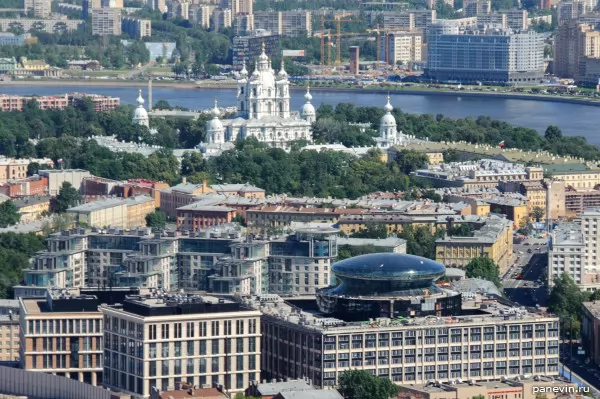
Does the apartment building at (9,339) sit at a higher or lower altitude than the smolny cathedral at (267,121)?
lower

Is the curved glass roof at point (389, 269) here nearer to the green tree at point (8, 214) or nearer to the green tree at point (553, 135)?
the green tree at point (8, 214)

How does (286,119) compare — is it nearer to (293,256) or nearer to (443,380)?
(293,256)

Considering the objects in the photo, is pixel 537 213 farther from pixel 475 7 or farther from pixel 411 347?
pixel 475 7

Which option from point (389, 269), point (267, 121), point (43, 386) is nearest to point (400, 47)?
point (267, 121)

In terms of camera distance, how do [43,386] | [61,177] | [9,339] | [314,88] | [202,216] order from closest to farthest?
[43,386]
[9,339]
[202,216]
[61,177]
[314,88]

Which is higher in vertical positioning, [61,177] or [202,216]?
[61,177]

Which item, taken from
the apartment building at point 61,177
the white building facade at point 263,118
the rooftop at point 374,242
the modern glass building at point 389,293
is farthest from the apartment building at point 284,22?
the modern glass building at point 389,293

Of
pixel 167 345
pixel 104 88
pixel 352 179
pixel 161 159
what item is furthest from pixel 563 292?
pixel 104 88
